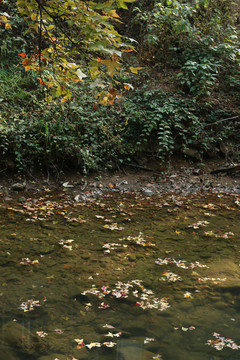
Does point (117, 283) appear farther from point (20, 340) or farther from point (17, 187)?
point (17, 187)

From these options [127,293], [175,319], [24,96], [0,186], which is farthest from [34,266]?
[24,96]

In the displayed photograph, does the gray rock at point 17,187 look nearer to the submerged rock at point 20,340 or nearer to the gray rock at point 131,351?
the submerged rock at point 20,340

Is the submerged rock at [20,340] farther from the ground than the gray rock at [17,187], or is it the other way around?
the submerged rock at [20,340]

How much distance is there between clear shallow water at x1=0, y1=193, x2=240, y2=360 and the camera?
251 centimetres

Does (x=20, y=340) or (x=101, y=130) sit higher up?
(x=101, y=130)

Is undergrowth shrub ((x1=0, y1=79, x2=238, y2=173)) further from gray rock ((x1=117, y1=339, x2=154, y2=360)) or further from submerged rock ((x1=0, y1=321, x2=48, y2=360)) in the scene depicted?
gray rock ((x1=117, y1=339, x2=154, y2=360))

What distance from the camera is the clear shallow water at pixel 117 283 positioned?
98.8 inches

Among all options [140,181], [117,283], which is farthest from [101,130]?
[117,283]

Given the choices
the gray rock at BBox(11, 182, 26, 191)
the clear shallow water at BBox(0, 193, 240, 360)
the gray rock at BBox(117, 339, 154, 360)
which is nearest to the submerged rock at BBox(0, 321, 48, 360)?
the clear shallow water at BBox(0, 193, 240, 360)

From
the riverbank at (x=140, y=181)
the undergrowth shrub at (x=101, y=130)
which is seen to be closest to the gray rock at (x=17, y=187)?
the riverbank at (x=140, y=181)

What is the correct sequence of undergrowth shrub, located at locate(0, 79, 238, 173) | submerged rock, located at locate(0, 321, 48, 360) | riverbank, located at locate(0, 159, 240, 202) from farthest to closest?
undergrowth shrub, located at locate(0, 79, 238, 173)
riverbank, located at locate(0, 159, 240, 202)
submerged rock, located at locate(0, 321, 48, 360)

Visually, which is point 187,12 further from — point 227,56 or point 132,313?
point 132,313

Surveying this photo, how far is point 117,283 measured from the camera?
3.38m

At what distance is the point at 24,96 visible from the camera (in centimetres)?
723
